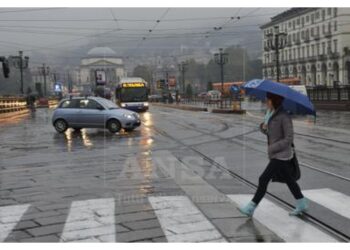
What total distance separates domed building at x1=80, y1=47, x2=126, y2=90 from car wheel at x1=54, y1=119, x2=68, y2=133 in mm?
14608

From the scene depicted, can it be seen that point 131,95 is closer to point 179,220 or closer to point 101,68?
point 101,68

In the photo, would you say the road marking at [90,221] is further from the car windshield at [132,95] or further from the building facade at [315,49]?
the building facade at [315,49]

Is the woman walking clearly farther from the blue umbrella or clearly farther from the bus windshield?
the bus windshield

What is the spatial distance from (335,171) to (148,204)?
481cm

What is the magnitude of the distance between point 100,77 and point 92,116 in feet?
105

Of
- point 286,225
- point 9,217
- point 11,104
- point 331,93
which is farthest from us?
point 11,104

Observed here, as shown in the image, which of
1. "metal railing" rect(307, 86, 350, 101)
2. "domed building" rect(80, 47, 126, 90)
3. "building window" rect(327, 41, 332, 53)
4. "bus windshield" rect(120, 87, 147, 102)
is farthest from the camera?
"building window" rect(327, 41, 332, 53)

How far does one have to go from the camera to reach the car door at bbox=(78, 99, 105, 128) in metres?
23.5

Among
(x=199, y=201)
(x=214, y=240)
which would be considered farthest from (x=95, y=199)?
(x=214, y=240)

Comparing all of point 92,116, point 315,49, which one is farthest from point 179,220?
point 315,49

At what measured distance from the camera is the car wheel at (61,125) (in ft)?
79.6

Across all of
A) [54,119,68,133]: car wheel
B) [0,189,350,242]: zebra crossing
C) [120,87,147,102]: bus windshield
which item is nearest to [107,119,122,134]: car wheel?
[54,119,68,133]: car wheel

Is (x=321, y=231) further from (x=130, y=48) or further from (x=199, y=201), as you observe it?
(x=130, y=48)

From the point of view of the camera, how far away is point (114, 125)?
76.7ft
